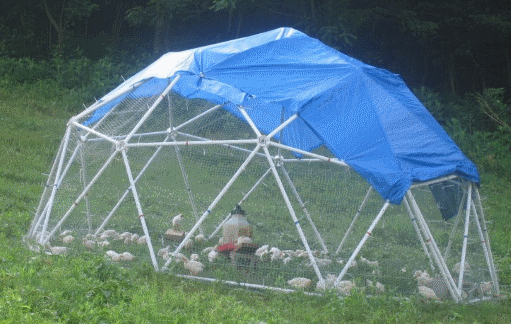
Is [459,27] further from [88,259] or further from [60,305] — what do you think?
[60,305]

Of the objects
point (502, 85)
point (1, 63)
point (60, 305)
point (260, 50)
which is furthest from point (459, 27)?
point (60, 305)

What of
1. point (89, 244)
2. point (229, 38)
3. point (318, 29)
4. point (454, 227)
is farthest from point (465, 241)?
point (229, 38)

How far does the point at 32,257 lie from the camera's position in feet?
21.6

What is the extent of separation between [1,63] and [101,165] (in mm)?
10531

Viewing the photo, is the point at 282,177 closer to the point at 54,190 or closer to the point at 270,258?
the point at 270,258

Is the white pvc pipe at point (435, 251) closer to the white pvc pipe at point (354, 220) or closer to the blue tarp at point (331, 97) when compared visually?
the blue tarp at point (331, 97)

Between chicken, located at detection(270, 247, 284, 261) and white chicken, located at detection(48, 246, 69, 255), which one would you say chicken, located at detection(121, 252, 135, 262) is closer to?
white chicken, located at detection(48, 246, 69, 255)

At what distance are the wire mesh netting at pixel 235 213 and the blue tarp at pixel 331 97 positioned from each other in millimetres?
296

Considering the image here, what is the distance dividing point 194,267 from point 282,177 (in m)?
1.97

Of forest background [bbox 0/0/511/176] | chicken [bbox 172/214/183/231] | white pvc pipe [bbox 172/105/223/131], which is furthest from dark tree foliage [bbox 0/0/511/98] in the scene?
chicken [bbox 172/214/183/231]

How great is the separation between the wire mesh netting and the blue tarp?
296 mm

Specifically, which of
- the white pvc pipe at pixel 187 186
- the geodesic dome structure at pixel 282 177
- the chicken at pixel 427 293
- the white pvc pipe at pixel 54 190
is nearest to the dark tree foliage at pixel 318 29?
the white pvc pipe at pixel 187 186

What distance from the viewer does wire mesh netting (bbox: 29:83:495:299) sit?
7.25 meters

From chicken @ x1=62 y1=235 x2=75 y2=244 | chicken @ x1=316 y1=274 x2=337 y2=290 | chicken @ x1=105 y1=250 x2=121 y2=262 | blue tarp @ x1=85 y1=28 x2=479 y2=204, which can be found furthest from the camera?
chicken @ x1=62 y1=235 x2=75 y2=244
